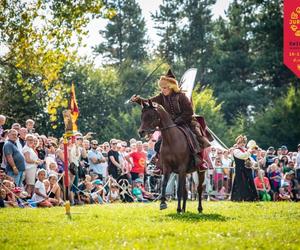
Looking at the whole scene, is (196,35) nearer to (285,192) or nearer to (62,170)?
(285,192)

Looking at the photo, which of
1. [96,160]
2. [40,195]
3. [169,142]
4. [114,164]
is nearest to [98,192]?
[96,160]

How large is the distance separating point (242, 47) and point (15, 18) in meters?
54.5

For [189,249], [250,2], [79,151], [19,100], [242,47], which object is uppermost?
[250,2]

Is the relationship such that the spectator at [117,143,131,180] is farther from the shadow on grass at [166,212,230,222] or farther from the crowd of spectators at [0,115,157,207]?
the shadow on grass at [166,212,230,222]

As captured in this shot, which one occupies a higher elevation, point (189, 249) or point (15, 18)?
point (15, 18)

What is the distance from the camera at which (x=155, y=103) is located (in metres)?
15.1

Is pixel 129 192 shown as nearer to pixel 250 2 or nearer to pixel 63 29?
pixel 63 29

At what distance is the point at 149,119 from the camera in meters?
15.0

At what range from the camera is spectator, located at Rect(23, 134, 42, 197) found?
18.6 meters

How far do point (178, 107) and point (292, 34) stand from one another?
6.83m

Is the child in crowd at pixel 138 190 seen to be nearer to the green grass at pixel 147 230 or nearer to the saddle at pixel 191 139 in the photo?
the saddle at pixel 191 139

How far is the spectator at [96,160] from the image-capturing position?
22.2 metres

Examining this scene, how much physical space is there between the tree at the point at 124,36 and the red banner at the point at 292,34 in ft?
192

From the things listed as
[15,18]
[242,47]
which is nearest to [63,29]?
[15,18]
